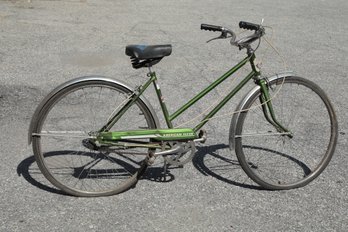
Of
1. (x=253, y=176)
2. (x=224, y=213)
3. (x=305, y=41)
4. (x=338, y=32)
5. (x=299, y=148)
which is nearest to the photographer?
(x=224, y=213)

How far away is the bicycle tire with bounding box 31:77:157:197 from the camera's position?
341 centimetres

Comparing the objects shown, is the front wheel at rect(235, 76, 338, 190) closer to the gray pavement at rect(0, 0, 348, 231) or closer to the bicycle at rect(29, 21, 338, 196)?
the bicycle at rect(29, 21, 338, 196)

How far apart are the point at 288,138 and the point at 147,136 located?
128 cm

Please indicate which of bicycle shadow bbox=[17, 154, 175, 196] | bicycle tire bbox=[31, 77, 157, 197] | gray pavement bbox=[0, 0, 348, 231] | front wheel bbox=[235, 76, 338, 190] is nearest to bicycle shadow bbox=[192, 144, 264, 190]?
gray pavement bbox=[0, 0, 348, 231]

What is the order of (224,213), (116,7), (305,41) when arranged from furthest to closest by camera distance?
(116,7) < (305,41) < (224,213)

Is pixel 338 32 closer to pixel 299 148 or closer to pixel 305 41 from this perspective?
pixel 305 41

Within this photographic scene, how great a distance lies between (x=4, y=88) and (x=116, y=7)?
17.7ft

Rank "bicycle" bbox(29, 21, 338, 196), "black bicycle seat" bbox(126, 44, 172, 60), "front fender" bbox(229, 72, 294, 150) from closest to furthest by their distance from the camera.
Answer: "black bicycle seat" bbox(126, 44, 172, 60), "bicycle" bbox(29, 21, 338, 196), "front fender" bbox(229, 72, 294, 150)

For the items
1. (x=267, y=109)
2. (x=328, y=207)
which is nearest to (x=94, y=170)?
(x=267, y=109)

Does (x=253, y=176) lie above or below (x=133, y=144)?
below

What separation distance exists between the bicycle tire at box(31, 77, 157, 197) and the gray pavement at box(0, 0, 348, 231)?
0.14 metres

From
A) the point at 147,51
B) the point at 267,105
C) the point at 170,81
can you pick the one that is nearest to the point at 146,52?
the point at 147,51

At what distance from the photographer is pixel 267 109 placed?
3.79m

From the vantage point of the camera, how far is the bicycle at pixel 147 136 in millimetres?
3449
